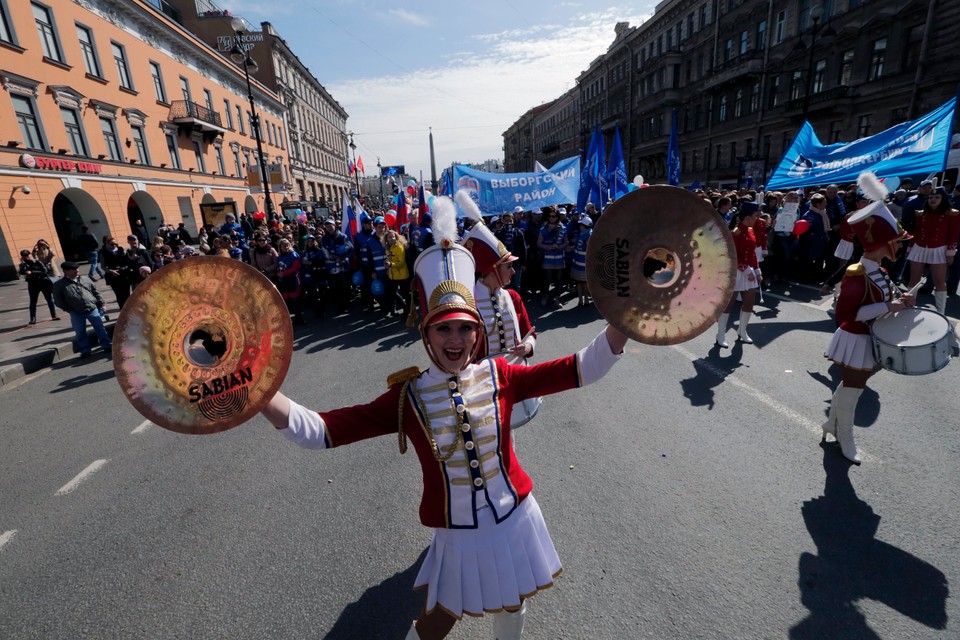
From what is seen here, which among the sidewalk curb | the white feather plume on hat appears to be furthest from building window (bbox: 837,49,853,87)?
the sidewalk curb

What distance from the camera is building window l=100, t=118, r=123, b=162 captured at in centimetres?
1991

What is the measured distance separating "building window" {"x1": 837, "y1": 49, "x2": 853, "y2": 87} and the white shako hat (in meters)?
32.0

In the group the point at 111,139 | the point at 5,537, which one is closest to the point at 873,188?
the point at 5,537

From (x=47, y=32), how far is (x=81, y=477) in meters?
21.9

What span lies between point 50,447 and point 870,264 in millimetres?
7981

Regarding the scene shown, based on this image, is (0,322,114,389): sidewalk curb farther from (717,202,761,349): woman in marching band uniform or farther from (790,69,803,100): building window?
(790,69,803,100): building window

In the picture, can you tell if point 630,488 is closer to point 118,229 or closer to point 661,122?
point 118,229

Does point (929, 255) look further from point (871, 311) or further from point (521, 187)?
point (521, 187)

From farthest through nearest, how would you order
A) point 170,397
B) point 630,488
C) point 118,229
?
point 118,229, point 630,488, point 170,397

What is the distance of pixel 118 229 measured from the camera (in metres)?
20.3

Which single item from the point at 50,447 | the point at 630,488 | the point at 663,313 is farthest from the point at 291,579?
the point at 50,447

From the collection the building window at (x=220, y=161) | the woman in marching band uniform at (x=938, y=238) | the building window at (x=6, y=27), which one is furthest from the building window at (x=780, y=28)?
the building window at (x=6, y=27)

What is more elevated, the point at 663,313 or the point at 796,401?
the point at 663,313

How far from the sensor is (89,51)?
19.4m
